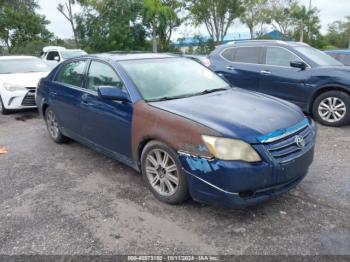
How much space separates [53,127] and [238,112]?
360cm

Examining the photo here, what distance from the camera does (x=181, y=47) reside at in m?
31.6

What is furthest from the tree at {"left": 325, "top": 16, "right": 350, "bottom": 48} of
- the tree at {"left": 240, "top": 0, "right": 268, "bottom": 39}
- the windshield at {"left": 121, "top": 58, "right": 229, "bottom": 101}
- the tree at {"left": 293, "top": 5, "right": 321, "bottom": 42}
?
the windshield at {"left": 121, "top": 58, "right": 229, "bottom": 101}

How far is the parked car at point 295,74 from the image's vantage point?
657 centimetres

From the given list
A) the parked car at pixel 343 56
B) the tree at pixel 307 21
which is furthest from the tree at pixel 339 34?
the parked car at pixel 343 56

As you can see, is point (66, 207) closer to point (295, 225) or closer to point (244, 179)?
point (244, 179)

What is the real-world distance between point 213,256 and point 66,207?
1.73m

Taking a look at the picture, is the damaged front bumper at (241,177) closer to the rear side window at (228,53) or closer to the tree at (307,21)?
the rear side window at (228,53)

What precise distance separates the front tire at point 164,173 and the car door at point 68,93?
62.9 inches

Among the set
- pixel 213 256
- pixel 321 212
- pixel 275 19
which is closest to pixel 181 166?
pixel 213 256

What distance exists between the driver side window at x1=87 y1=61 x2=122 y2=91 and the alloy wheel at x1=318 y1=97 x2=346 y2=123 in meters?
4.33

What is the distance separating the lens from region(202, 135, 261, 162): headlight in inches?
120

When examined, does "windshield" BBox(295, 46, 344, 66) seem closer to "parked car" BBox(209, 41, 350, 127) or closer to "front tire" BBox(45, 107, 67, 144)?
"parked car" BBox(209, 41, 350, 127)

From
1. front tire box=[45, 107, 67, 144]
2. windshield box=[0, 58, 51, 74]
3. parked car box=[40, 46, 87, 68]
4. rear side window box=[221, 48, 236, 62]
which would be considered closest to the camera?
front tire box=[45, 107, 67, 144]

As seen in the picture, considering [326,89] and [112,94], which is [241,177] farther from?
[326,89]
